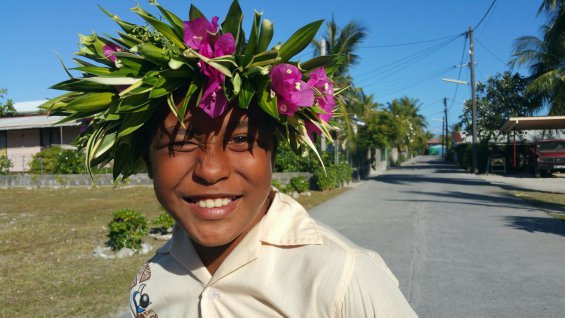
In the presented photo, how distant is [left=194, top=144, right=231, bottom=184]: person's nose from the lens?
1.53 m

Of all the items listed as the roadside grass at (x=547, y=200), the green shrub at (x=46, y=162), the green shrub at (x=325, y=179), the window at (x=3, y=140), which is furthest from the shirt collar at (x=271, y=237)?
the window at (x=3, y=140)

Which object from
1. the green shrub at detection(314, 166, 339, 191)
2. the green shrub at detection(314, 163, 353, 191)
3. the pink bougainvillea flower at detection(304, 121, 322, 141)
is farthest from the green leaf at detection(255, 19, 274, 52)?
the green shrub at detection(314, 166, 339, 191)

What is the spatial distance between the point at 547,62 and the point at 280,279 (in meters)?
26.3

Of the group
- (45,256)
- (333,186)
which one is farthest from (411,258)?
(333,186)

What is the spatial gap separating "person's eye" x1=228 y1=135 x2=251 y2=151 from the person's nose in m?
0.03

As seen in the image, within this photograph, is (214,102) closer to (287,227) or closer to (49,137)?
(287,227)

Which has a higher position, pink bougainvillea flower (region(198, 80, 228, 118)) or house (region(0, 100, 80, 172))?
house (region(0, 100, 80, 172))

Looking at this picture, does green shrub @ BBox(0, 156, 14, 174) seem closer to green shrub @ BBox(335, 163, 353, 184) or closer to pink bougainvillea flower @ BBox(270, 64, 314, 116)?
green shrub @ BBox(335, 163, 353, 184)

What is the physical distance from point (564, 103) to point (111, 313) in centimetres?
2560

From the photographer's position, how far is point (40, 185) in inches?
881

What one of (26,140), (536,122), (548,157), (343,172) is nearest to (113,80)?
(343,172)

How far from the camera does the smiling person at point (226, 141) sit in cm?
144

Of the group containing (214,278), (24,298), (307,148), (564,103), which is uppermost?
(564,103)

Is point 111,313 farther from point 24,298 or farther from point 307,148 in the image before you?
point 307,148
